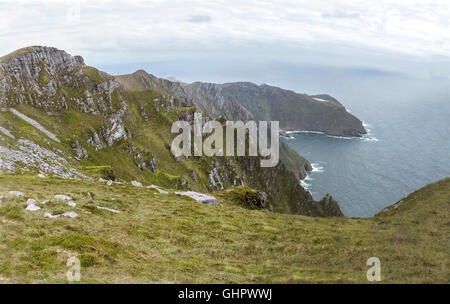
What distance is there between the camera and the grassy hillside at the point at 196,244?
18297 mm

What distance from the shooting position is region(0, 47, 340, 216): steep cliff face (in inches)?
2667

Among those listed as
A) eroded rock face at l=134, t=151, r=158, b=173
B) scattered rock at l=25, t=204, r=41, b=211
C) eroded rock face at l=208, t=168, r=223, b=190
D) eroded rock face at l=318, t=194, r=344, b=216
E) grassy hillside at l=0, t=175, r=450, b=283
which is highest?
scattered rock at l=25, t=204, r=41, b=211

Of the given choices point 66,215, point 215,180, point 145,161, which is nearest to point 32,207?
point 66,215

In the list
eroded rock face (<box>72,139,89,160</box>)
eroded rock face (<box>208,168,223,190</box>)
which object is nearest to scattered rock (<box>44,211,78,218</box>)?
eroded rock face (<box>72,139,89,160</box>)

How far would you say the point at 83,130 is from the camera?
104 metres

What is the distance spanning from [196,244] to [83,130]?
302 ft

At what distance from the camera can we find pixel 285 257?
27281 mm

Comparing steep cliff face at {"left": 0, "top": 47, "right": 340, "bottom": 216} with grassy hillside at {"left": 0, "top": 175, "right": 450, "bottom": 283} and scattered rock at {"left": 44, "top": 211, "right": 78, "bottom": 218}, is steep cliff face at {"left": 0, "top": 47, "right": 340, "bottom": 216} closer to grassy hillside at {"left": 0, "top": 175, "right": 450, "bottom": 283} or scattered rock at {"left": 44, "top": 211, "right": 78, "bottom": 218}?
grassy hillside at {"left": 0, "top": 175, "right": 450, "bottom": 283}

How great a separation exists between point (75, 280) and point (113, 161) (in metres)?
94.3

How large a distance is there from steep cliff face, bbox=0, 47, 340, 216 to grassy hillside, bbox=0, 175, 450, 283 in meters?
29.0

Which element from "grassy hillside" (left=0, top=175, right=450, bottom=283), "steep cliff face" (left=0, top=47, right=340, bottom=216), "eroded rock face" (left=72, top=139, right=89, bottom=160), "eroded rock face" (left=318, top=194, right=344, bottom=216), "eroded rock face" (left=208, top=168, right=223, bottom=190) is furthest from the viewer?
"eroded rock face" (left=318, top=194, right=344, bottom=216)

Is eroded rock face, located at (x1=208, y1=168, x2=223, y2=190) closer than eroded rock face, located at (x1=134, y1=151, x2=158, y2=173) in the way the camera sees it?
No

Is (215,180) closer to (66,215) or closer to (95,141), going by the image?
(95,141)

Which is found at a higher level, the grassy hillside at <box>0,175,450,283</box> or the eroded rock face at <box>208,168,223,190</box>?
the grassy hillside at <box>0,175,450,283</box>
